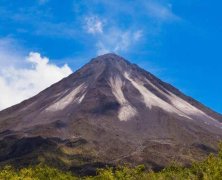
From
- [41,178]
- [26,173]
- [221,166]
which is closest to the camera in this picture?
[221,166]

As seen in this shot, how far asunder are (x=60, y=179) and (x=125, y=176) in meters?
34.7

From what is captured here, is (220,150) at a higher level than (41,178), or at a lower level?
higher

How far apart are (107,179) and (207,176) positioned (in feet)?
162

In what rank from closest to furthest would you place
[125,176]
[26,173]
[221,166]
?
[221,166]
[125,176]
[26,173]

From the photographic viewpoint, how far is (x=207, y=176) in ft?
176

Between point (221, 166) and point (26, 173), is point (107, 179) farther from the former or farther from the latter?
point (221, 166)

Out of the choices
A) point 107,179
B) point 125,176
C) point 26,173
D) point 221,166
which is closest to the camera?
point 221,166

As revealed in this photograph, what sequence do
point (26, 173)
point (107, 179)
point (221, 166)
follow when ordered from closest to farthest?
point (221, 166), point (107, 179), point (26, 173)

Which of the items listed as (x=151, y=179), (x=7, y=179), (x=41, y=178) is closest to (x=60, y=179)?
(x=41, y=178)

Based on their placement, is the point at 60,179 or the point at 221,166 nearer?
the point at 221,166

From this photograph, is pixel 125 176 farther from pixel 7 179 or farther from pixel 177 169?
pixel 177 169

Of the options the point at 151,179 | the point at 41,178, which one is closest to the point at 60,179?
the point at 41,178

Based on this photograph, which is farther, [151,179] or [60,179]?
[60,179]

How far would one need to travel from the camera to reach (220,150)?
170ft
